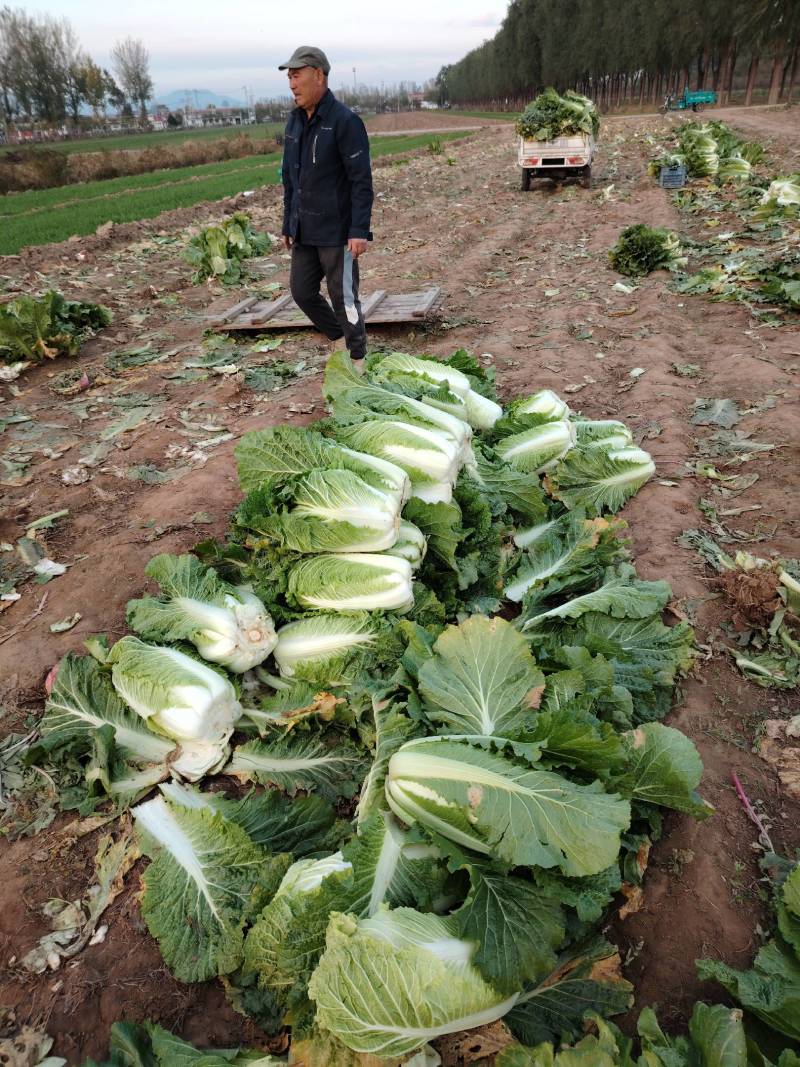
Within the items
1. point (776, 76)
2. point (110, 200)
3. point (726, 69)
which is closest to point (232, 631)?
point (110, 200)

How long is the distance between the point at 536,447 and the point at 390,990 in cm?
378

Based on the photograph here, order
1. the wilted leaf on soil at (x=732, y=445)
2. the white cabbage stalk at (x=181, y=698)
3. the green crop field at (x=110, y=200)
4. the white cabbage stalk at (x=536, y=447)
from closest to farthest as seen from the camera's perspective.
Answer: the white cabbage stalk at (x=181, y=698) → the white cabbage stalk at (x=536, y=447) → the wilted leaf on soil at (x=732, y=445) → the green crop field at (x=110, y=200)

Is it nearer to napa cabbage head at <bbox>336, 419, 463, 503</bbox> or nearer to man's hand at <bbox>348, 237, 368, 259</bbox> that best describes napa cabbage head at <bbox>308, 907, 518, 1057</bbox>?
napa cabbage head at <bbox>336, 419, 463, 503</bbox>

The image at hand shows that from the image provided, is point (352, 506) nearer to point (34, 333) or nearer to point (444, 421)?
point (444, 421)

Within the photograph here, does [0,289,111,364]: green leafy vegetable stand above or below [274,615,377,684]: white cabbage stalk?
above

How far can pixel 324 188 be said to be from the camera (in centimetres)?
607

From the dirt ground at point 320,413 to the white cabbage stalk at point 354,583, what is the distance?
1.38 meters

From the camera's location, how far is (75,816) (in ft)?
9.86

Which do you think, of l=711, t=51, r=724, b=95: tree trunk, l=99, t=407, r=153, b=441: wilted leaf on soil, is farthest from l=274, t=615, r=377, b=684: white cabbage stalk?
l=711, t=51, r=724, b=95: tree trunk

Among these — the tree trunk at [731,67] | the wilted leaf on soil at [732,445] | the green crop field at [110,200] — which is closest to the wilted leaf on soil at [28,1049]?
the wilted leaf on soil at [732,445]

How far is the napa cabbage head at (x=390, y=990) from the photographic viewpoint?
1883mm

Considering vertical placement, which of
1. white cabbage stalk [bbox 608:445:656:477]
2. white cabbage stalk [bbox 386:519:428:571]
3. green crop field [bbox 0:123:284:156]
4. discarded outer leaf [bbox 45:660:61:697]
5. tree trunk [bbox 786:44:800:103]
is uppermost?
tree trunk [bbox 786:44:800:103]

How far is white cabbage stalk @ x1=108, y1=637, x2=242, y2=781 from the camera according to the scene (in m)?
2.97

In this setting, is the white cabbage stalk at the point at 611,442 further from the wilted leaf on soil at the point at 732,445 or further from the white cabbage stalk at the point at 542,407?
the wilted leaf on soil at the point at 732,445
